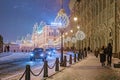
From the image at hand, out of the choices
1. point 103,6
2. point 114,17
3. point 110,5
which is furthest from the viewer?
point 103,6

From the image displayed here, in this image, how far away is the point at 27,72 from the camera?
15188mm

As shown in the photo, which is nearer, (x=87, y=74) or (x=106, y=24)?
(x=87, y=74)

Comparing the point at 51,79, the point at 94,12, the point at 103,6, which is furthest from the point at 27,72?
the point at 94,12

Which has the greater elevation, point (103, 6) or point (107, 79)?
point (103, 6)

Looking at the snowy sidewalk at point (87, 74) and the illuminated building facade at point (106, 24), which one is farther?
the illuminated building facade at point (106, 24)

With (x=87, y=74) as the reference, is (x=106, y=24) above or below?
above

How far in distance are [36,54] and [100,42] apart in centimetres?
2410

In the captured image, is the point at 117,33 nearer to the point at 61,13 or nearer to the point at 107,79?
the point at 61,13

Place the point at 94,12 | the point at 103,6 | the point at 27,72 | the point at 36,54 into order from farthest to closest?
the point at 94,12 < the point at 103,6 < the point at 36,54 < the point at 27,72

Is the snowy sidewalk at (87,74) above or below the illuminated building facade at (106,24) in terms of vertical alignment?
below

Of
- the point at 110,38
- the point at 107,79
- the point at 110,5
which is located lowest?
the point at 107,79

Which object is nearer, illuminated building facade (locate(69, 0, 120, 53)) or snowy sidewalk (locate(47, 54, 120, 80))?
snowy sidewalk (locate(47, 54, 120, 80))

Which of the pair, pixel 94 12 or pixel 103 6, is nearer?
pixel 103 6

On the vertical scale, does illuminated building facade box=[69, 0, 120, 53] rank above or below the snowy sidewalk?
above
